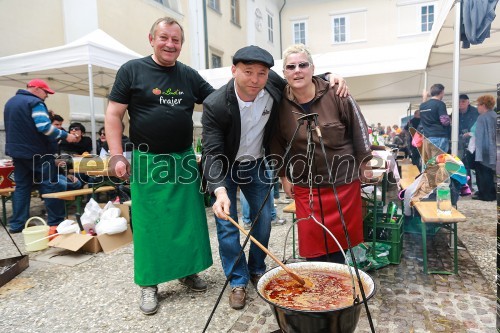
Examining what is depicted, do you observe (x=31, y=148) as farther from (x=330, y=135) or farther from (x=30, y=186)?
(x=330, y=135)

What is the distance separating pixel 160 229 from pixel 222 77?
6224 millimetres

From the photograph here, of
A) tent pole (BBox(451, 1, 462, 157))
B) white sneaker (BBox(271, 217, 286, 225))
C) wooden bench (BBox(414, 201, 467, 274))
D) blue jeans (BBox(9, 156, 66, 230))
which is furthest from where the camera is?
white sneaker (BBox(271, 217, 286, 225))

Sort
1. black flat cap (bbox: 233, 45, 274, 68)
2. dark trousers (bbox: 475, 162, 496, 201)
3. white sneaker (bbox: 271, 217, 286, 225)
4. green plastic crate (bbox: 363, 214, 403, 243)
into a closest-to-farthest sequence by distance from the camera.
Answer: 1. black flat cap (bbox: 233, 45, 274, 68)
2. green plastic crate (bbox: 363, 214, 403, 243)
3. white sneaker (bbox: 271, 217, 286, 225)
4. dark trousers (bbox: 475, 162, 496, 201)

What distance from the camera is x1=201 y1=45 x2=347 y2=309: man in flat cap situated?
2.07 meters

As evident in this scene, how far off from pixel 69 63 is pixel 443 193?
19.0 ft

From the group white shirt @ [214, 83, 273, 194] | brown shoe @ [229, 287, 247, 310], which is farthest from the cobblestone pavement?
white shirt @ [214, 83, 273, 194]

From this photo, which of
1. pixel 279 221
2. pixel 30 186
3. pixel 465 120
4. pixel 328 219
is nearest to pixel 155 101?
pixel 328 219

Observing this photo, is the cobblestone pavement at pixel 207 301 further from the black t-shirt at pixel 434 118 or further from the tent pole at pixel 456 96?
the black t-shirt at pixel 434 118

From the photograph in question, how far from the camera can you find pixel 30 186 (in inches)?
191

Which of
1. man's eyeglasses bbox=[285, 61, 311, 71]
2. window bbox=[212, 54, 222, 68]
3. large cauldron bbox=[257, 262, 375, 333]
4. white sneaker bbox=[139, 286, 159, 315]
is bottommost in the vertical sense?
white sneaker bbox=[139, 286, 159, 315]

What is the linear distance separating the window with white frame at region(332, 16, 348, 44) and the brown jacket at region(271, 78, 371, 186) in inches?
806

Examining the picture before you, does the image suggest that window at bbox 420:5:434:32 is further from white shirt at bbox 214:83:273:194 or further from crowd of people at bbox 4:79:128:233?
white shirt at bbox 214:83:273:194

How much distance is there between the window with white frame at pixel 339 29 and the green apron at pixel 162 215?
811 inches

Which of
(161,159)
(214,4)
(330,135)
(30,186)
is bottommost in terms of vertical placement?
(30,186)
